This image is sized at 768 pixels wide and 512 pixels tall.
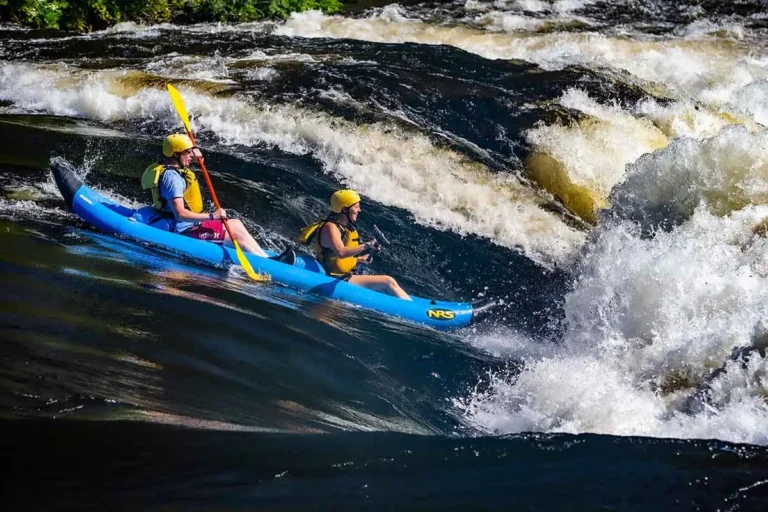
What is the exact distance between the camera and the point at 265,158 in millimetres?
9531

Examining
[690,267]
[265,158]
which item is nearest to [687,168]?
[690,267]

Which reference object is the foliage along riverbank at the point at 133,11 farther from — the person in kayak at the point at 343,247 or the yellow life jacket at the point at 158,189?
the person in kayak at the point at 343,247

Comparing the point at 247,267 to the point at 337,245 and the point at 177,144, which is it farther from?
the point at 177,144

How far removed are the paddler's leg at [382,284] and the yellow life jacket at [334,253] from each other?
131 millimetres

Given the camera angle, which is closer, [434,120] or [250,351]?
[250,351]

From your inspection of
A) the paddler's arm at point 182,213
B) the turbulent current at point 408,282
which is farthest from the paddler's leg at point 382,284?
the paddler's arm at point 182,213

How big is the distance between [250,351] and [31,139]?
5304 millimetres

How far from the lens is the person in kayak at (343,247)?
23.2 ft

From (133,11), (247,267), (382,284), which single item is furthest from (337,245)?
(133,11)

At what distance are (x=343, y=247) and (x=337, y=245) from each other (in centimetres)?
5

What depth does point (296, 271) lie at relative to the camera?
7020 millimetres

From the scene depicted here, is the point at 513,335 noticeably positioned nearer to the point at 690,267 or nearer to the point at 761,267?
the point at 690,267

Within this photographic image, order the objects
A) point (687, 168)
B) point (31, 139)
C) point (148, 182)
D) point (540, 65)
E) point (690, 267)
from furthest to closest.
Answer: point (540, 65)
point (31, 139)
point (687, 168)
point (148, 182)
point (690, 267)

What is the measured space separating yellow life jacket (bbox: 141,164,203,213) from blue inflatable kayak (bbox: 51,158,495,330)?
0.85 feet
